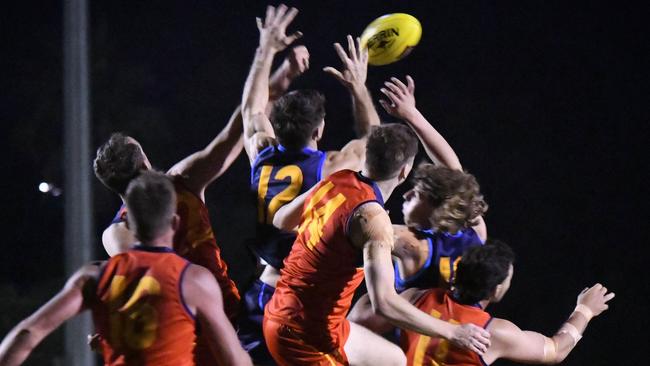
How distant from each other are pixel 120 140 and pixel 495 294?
5.40 ft

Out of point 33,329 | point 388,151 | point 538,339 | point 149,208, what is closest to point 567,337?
point 538,339

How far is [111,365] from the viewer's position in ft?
9.28

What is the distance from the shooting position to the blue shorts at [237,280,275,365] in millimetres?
3809

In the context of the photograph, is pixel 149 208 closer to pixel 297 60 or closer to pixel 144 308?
pixel 144 308

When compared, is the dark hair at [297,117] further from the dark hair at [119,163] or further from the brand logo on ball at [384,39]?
the brand logo on ball at [384,39]

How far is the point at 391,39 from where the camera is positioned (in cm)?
438

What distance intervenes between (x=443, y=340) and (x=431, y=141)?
1.06 metres

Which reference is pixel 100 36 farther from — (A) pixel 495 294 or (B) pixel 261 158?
(A) pixel 495 294

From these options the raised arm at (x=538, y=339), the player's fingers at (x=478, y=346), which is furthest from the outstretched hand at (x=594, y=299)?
the player's fingers at (x=478, y=346)

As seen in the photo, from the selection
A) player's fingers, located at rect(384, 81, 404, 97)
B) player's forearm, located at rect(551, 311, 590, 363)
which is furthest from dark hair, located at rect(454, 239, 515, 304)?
player's fingers, located at rect(384, 81, 404, 97)

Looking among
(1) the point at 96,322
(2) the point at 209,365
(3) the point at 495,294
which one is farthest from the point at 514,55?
(1) the point at 96,322

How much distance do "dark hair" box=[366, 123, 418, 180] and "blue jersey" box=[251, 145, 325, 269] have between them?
48 centimetres

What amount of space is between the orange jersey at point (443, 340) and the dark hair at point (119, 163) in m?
1.25

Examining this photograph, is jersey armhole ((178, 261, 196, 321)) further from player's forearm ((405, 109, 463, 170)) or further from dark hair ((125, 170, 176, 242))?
player's forearm ((405, 109, 463, 170))
